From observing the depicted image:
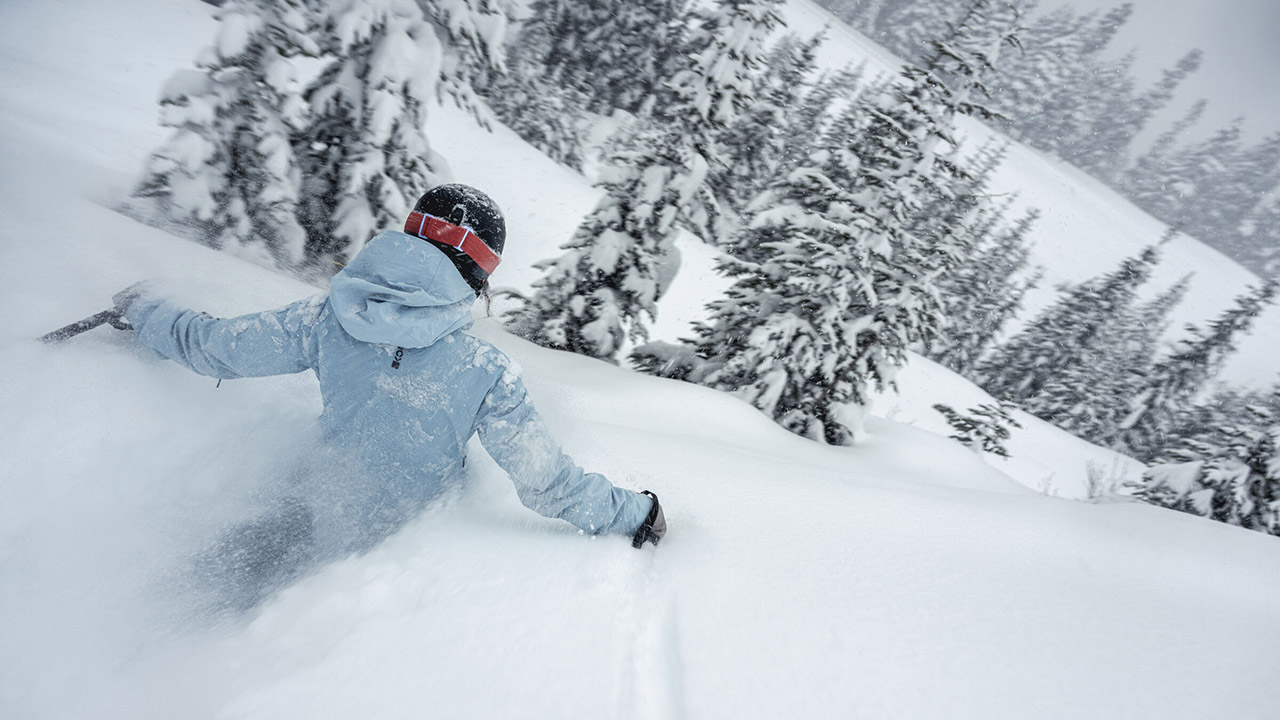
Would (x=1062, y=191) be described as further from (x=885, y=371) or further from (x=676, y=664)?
(x=676, y=664)

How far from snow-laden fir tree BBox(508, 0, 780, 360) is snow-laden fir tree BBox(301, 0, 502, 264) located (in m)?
3.73

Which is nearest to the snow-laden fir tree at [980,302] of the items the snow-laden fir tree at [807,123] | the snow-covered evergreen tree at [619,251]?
the snow-laden fir tree at [807,123]

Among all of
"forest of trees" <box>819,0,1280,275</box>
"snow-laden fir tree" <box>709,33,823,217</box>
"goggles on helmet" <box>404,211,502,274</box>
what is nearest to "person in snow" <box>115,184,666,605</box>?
"goggles on helmet" <box>404,211,502,274</box>

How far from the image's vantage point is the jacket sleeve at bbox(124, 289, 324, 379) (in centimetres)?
217

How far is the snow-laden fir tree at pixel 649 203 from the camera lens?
995 centimetres

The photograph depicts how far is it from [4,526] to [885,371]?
36.5 ft

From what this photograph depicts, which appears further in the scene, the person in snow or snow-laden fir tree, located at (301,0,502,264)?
snow-laden fir tree, located at (301,0,502,264)

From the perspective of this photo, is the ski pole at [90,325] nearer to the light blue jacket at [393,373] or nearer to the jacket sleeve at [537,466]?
the light blue jacket at [393,373]

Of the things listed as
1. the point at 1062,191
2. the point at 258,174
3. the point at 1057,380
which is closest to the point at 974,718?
the point at 258,174

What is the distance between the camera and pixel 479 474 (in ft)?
9.18

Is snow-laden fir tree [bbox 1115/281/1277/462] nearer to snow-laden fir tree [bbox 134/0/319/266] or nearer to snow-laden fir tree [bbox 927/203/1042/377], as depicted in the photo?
snow-laden fir tree [bbox 927/203/1042/377]

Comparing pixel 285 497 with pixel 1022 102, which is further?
pixel 1022 102

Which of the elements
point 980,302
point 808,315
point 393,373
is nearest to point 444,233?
point 393,373

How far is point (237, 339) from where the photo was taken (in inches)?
85.1
